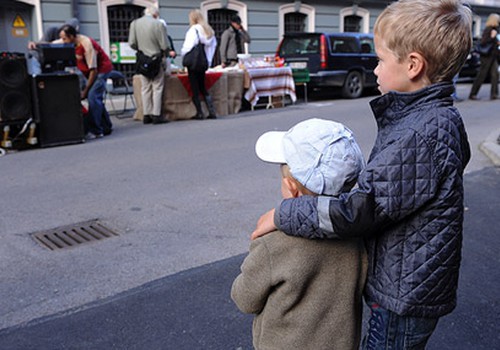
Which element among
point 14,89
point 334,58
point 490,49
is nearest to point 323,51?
point 334,58

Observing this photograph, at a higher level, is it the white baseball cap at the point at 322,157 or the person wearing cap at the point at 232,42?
the person wearing cap at the point at 232,42

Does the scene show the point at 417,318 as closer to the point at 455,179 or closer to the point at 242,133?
the point at 455,179

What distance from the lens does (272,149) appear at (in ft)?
5.58

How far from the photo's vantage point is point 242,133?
938 cm

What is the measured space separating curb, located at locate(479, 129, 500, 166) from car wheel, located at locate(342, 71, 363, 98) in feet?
21.9

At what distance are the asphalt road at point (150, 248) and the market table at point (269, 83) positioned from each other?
166 inches

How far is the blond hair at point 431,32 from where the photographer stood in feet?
5.08

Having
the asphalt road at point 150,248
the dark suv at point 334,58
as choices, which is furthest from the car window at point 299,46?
the asphalt road at point 150,248

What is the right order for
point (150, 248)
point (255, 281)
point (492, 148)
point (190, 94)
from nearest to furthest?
point (255, 281) < point (150, 248) < point (492, 148) < point (190, 94)

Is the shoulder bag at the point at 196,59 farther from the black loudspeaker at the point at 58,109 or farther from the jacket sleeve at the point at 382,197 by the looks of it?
the jacket sleeve at the point at 382,197

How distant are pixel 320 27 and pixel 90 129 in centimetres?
1379

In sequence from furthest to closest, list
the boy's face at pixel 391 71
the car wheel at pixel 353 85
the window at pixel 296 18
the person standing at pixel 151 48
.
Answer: the window at pixel 296 18
the car wheel at pixel 353 85
the person standing at pixel 151 48
the boy's face at pixel 391 71

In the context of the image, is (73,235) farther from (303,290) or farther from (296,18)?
(296,18)

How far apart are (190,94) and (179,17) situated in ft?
21.1
